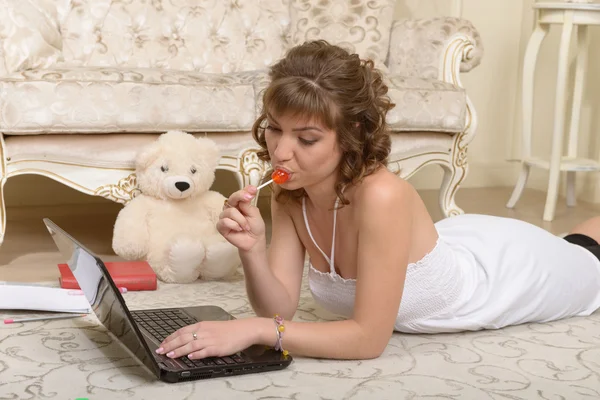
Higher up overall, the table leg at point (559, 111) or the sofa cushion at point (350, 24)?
the sofa cushion at point (350, 24)

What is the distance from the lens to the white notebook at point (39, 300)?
1831mm

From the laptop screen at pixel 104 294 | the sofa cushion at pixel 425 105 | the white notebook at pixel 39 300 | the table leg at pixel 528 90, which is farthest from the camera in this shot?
the table leg at pixel 528 90

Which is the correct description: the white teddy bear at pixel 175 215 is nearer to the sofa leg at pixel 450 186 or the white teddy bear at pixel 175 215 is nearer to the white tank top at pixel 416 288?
the white tank top at pixel 416 288

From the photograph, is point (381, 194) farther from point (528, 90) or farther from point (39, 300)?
point (528, 90)

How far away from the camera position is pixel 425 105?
2.76 m

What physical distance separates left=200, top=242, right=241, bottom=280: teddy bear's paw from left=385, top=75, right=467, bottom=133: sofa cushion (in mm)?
767

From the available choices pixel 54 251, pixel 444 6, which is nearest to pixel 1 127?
pixel 54 251

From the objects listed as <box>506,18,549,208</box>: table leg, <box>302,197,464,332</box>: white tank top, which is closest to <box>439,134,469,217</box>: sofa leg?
<box>506,18,549,208</box>: table leg

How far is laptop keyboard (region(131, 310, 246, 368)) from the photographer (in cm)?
138

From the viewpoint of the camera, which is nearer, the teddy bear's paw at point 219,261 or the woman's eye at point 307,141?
the woman's eye at point 307,141

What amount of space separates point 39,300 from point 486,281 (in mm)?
984

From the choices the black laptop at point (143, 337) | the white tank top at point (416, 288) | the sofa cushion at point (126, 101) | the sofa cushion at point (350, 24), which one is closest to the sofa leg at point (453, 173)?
the sofa cushion at point (126, 101)

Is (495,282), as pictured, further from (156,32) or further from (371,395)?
(156,32)

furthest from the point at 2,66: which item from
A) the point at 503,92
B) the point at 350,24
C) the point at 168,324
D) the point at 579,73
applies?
the point at 503,92
